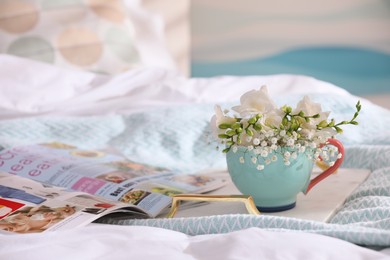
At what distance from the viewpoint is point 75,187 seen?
125cm

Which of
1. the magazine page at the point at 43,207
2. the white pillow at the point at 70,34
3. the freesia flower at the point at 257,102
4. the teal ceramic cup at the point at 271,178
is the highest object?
the white pillow at the point at 70,34

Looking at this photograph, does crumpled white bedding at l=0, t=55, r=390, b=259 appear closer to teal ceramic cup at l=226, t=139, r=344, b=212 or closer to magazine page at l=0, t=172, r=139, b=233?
magazine page at l=0, t=172, r=139, b=233

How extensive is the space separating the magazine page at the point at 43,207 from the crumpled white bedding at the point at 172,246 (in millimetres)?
79

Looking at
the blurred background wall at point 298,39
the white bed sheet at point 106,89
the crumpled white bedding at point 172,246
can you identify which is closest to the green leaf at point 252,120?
the crumpled white bedding at point 172,246

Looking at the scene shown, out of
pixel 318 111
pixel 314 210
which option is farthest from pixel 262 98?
pixel 314 210

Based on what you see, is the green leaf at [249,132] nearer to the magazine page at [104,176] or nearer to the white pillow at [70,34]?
the magazine page at [104,176]

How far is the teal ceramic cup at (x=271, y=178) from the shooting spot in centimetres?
110

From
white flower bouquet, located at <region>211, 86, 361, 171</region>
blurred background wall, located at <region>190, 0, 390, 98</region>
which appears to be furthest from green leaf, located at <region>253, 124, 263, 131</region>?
blurred background wall, located at <region>190, 0, 390, 98</region>

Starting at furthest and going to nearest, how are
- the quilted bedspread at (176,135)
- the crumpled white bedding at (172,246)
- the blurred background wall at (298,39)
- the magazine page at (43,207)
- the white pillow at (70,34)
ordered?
the blurred background wall at (298,39) < the white pillow at (70,34) < the quilted bedspread at (176,135) < the magazine page at (43,207) < the crumpled white bedding at (172,246)

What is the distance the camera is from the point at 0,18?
2.33 meters

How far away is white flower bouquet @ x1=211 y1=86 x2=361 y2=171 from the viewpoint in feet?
3.51

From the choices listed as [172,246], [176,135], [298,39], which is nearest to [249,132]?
[172,246]

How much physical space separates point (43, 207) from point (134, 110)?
909 mm

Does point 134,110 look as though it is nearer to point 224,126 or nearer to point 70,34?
point 70,34
